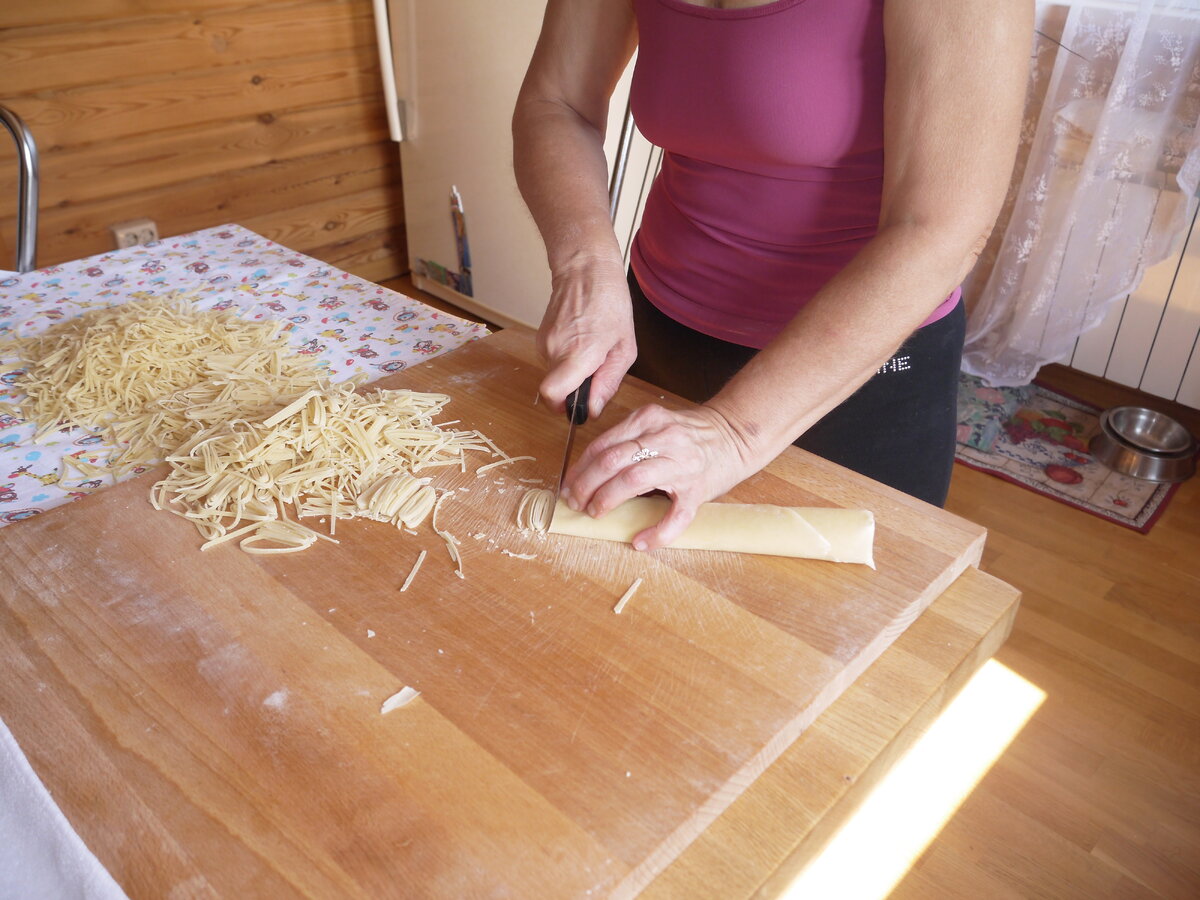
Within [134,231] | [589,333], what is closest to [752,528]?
[589,333]

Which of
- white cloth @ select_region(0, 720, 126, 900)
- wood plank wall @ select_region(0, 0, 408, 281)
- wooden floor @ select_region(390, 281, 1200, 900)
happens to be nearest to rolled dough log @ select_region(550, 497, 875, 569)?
white cloth @ select_region(0, 720, 126, 900)

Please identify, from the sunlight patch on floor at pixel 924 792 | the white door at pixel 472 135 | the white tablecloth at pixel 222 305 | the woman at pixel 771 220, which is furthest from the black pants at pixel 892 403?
the white door at pixel 472 135

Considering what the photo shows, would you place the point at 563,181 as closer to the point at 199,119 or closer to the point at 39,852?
the point at 39,852

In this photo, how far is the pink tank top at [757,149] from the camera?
1014mm

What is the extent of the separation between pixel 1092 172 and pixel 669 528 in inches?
90.5

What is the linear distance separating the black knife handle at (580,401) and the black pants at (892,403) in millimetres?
210

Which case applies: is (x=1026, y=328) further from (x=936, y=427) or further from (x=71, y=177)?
(x=71, y=177)

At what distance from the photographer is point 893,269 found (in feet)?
3.13

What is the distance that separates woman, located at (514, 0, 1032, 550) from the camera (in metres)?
0.92

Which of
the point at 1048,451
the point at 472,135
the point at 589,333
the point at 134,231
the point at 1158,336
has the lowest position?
the point at 1048,451

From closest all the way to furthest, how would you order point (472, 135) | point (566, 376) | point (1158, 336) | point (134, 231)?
point (566, 376), point (1158, 336), point (134, 231), point (472, 135)

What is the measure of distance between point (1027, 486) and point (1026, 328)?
52 cm

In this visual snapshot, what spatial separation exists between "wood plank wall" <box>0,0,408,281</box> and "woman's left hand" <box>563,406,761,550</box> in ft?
8.65

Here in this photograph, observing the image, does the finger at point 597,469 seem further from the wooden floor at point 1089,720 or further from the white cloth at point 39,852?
the wooden floor at point 1089,720
